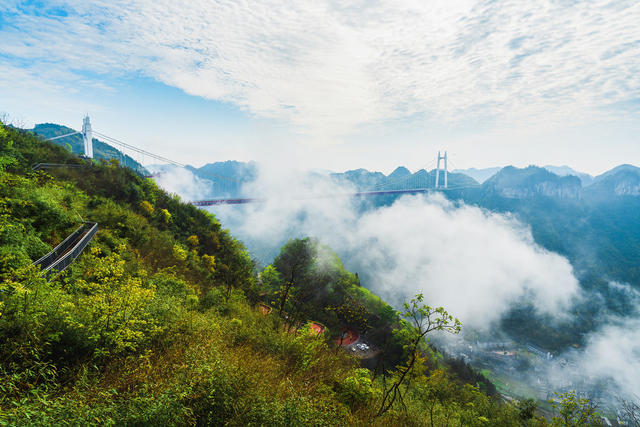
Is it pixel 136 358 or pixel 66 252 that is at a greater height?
pixel 66 252

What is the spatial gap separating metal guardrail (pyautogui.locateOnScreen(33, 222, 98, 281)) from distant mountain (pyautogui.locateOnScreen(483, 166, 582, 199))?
704 ft

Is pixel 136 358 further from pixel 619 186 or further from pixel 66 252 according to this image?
pixel 619 186

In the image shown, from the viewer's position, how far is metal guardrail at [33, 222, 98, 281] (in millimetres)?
8615

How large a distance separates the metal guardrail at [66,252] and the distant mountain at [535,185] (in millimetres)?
214602

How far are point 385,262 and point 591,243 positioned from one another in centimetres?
11115

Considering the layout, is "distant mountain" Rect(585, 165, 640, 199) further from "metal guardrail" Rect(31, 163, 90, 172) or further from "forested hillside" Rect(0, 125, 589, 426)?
"metal guardrail" Rect(31, 163, 90, 172)

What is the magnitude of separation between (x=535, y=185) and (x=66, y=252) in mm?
222948

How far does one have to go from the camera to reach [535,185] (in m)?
172

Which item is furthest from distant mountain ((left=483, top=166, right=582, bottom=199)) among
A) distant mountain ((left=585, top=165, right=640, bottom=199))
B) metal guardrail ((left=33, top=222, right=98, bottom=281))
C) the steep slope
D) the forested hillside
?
metal guardrail ((left=33, top=222, right=98, bottom=281))

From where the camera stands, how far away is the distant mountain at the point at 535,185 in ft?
546

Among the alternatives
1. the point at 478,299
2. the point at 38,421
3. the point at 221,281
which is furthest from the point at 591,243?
the point at 38,421

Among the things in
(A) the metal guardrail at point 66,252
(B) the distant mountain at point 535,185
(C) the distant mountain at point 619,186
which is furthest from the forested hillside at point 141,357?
(C) the distant mountain at point 619,186

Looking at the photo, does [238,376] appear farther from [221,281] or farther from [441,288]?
[441,288]

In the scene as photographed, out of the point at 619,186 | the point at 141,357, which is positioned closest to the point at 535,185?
the point at 619,186
